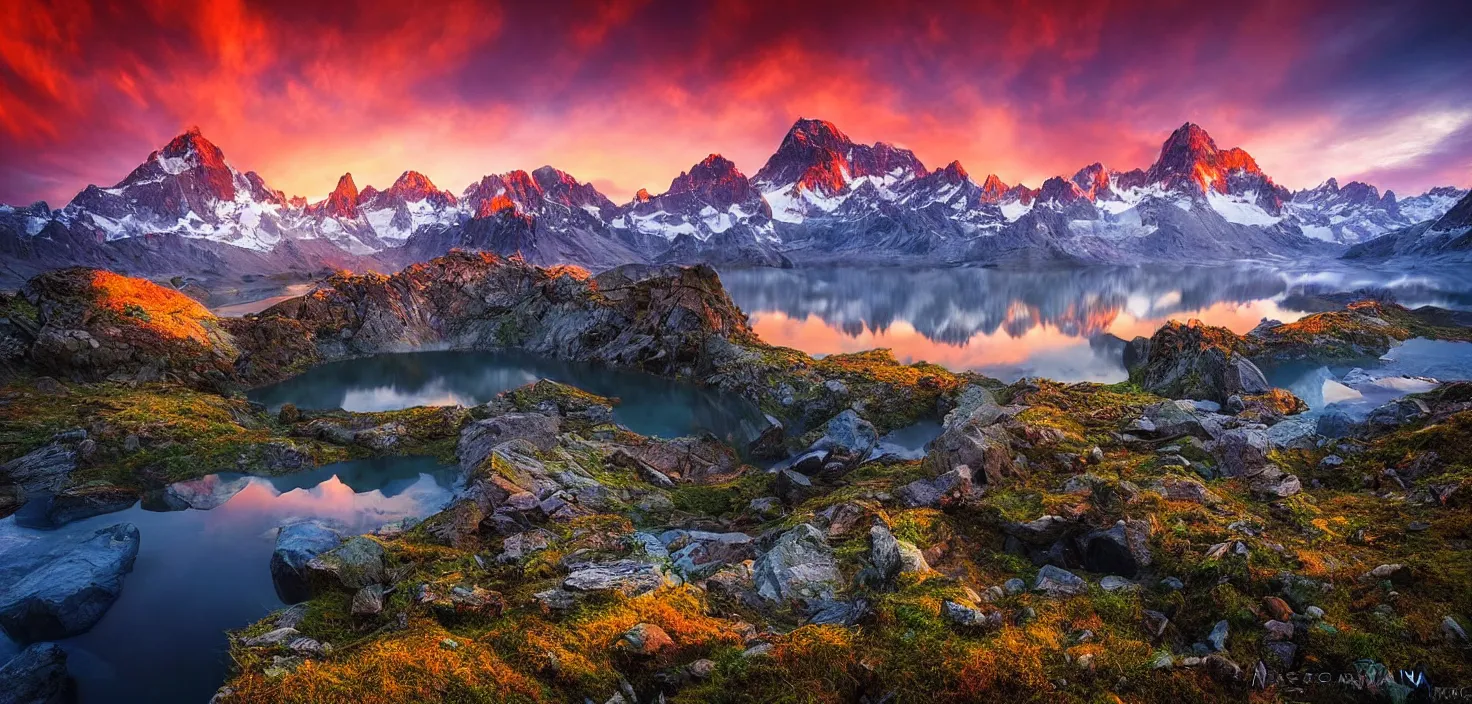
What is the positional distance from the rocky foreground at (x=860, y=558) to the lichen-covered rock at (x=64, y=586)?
4.1 inches

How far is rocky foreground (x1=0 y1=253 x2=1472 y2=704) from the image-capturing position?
6824 millimetres

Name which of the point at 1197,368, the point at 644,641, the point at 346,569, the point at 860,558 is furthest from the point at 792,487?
the point at 1197,368

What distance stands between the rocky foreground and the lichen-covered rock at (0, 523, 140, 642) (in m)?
0.10

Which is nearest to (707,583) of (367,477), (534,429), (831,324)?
(534,429)

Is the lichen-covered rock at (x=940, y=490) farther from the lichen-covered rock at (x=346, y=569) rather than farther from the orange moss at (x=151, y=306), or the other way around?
the orange moss at (x=151, y=306)

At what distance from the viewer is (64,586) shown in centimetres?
1352

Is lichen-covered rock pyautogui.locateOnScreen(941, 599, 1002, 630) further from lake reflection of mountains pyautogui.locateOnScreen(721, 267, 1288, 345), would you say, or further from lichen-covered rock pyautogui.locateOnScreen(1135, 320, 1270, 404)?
lake reflection of mountains pyautogui.locateOnScreen(721, 267, 1288, 345)

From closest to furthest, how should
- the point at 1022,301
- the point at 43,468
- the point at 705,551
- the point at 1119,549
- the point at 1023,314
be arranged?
the point at 1119,549 < the point at 705,551 < the point at 43,468 < the point at 1023,314 < the point at 1022,301

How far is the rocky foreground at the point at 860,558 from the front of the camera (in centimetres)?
682

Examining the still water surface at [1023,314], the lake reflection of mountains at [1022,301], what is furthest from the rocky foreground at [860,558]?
the lake reflection of mountains at [1022,301]

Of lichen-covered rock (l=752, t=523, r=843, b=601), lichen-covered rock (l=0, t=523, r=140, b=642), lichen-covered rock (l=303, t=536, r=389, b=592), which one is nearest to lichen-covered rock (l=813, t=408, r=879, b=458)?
lichen-covered rock (l=752, t=523, r=843, b=601)

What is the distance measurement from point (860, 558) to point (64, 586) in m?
17.9

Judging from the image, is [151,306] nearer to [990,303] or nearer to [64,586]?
[64,586]

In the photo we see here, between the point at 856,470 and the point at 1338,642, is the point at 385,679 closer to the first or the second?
the point at 1338,642
